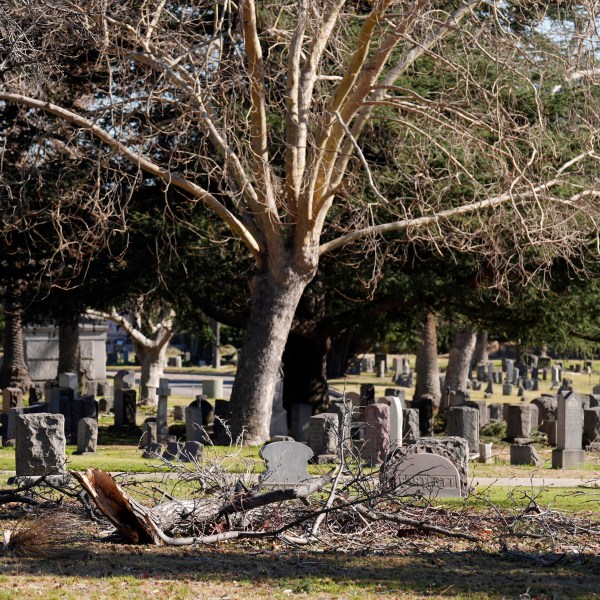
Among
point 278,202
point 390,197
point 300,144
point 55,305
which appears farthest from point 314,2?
point 55,305

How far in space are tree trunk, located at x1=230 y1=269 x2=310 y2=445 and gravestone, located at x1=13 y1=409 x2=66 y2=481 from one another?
19.4 feet

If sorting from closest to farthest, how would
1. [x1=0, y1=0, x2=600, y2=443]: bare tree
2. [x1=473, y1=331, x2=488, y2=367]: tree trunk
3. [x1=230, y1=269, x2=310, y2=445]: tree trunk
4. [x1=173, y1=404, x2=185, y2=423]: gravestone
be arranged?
1. [x1=0, y1=0, x2=600, y2=443]: bare tree
2. [x1=230, y1=269, x2=310, y2=445]: tree trunk
3. [x1=173, y1=404, x2=185, y2=423]: gravestone
4. [x1=473, y1=331, x2=488, y2=367]: tree trunk

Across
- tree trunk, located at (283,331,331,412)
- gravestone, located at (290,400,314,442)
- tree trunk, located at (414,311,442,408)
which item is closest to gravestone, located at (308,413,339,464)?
gravestone, located at (290,400,314,442)

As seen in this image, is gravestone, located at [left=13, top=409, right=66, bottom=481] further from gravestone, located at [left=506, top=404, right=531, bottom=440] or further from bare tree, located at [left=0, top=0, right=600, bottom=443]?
gravestone, located at [left=506, top=404, right=531, bottom=440]

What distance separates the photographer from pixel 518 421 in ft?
74.9

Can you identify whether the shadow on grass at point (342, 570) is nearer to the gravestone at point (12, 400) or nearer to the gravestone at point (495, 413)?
the gravestone at point (12, 400)

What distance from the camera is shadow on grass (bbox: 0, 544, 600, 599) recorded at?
8344 mm

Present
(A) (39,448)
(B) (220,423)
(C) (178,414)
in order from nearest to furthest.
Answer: (A) (39,448) → (B) (220,423) → (C) (178,414)

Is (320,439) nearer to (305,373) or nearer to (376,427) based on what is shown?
(376,427)

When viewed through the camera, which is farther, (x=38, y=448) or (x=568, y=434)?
(x=568, y=434)

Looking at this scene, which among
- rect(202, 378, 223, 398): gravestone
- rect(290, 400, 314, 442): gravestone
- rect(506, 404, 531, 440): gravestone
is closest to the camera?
rect(290, 400, 314, 442): gravestone

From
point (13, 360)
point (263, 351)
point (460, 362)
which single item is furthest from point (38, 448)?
point (460, 362)

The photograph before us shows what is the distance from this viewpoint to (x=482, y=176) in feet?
72.9

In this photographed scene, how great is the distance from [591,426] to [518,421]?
1.56 metres
